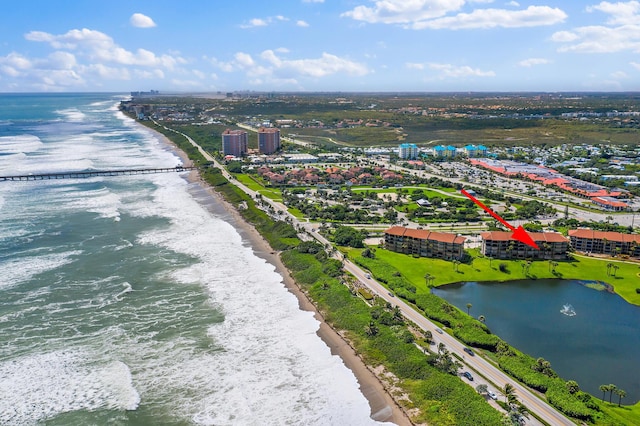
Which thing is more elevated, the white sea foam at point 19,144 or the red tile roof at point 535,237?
the white sea foam at point 19,144

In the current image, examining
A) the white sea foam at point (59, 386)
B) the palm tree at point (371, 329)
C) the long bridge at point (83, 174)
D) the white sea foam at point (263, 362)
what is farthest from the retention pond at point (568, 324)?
the long bridge at point (83, 174)

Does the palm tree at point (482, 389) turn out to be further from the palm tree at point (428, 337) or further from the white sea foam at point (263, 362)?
the white sea foam at point (263, 362)

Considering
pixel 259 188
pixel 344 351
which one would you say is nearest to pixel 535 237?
pixel 344 351

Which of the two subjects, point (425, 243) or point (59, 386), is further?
point (425, 243)

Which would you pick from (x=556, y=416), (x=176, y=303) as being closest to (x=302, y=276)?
(x=176, y=303)

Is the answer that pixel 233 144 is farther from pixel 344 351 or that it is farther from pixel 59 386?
pixel 59 386

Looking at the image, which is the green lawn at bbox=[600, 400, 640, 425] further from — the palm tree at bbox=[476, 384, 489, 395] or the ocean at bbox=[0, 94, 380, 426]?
the ocean at bbox=[0, 94, 380, 426]

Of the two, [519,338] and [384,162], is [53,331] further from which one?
[384,162]
